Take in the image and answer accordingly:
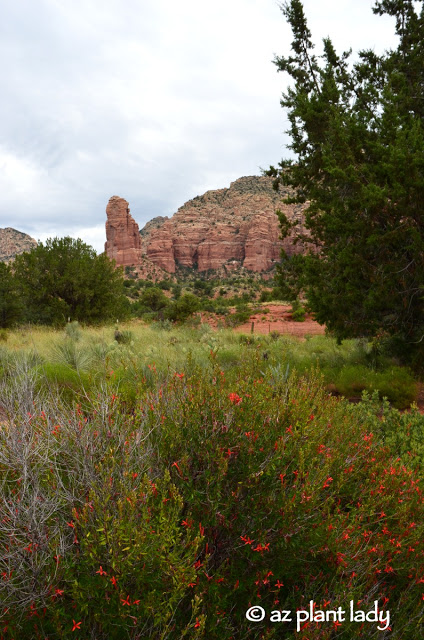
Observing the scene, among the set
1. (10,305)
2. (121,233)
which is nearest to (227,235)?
(121,233)

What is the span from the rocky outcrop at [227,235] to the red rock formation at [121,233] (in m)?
5.62

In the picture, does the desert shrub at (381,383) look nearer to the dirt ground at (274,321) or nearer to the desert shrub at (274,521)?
the desert shrub at (274,521)

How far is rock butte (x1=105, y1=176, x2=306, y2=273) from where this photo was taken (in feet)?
327

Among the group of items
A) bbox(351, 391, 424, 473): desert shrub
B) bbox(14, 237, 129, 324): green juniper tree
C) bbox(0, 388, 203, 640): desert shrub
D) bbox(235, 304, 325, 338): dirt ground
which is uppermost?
bbox(14, 237, 129, 324): green juniper tree

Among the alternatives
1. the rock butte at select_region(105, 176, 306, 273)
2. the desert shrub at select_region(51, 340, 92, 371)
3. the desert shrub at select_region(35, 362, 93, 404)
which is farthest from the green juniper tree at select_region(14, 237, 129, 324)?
the rock butte at select_region(105, 176, 306, 273)

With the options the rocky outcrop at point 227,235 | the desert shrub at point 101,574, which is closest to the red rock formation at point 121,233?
the rocky outcrop at point 227,235

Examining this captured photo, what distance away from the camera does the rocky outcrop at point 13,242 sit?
85287mm

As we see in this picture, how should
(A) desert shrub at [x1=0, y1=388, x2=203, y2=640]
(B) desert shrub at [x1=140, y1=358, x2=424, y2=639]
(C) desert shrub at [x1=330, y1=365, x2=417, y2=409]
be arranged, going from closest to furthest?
(A) desert shrub at [x1=0, y1=388, x2=203, y2=640] → (B) desert shrub at [x1=140, y1=358, x2=424, y2=639] → (C) desert shrub at [x1=330, y1=365, x2=417, y2=409]

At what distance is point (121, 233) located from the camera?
104 m

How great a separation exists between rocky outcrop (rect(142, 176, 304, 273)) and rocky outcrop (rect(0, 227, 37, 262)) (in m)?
31.3

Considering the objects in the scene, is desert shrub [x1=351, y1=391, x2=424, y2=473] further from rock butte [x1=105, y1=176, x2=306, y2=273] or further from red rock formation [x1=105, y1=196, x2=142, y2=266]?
red rock formation [x1=105, y1=196, x2=142, y2=266]

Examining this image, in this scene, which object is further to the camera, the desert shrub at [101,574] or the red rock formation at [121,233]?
the red rock formation at [121,233]

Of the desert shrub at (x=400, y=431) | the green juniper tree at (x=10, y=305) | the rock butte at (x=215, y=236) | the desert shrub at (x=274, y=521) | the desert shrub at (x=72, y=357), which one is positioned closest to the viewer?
the desert shrub at (x=274, y=521)

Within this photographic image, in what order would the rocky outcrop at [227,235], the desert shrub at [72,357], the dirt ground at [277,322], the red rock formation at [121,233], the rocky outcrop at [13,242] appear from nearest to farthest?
1. the desert shrub at [72,357]
2. the dirt ground at [277,322]
3. the rocky outcrop at [13,242]
4. the rocky outcrop at [227,235]
5. the red rock formation at [121,233]
